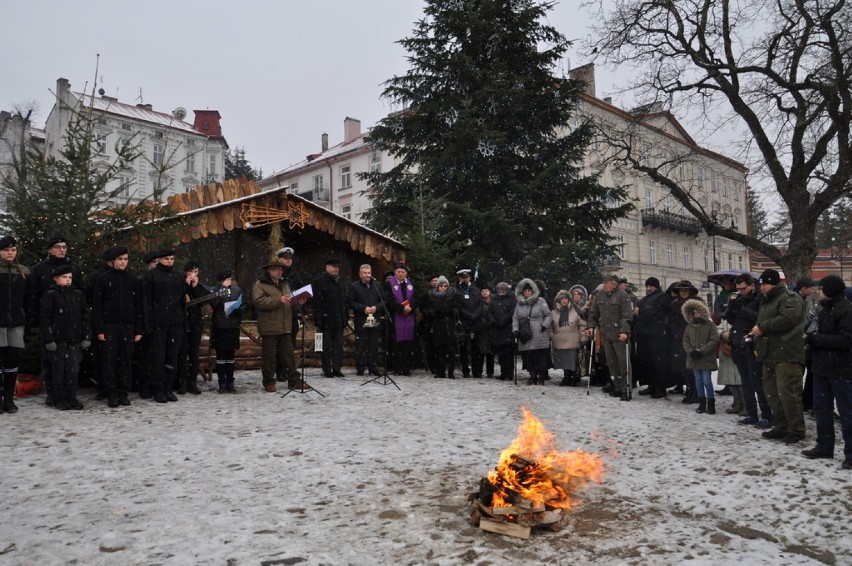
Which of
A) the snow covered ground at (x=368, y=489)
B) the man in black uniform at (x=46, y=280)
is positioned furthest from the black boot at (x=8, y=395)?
the man in black uniform at (x=46, y=280)

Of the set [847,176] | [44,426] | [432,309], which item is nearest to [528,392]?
[432,309]

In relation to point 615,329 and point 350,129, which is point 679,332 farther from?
point 350,129

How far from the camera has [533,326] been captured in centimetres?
1107

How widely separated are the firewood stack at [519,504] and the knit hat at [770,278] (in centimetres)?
401

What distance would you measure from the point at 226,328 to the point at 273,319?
73cm

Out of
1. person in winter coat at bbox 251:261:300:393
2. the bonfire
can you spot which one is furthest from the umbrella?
person in winter coat at bbox 251:261:300:393

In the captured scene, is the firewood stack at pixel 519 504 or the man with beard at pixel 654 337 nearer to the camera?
the firewood stack at pixel 519 504

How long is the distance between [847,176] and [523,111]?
30.9 ft

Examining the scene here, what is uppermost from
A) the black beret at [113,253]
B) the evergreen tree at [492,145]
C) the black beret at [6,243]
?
the evergreen tree at [492,145]

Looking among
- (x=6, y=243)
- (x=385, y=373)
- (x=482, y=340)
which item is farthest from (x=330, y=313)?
(x=6, y=243)

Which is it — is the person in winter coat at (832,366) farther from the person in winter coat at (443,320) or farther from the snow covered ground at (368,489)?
the person in winter coat at (443,320)

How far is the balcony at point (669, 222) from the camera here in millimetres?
43688

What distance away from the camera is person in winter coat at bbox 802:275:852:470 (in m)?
5.57

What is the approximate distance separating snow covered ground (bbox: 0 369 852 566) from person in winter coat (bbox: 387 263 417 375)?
3.78 meters
